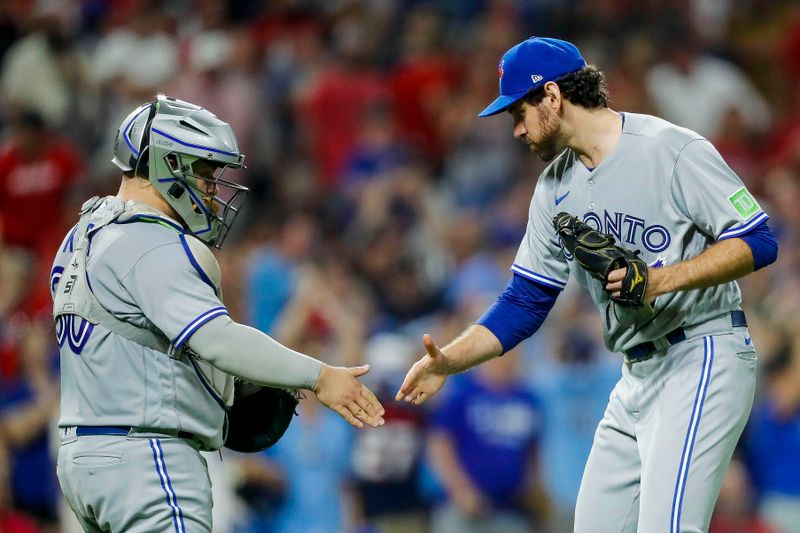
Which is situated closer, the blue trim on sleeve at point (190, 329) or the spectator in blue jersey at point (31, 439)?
the blue trim on sleeve at point (190, 329)

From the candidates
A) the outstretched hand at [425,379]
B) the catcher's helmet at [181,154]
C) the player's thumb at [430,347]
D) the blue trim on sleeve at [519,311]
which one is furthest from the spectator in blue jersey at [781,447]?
the catcher's helmet at [181,154]

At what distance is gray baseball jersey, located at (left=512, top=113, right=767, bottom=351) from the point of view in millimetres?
4484

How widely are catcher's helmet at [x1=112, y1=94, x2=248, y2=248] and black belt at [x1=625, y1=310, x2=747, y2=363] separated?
1598 millimetres

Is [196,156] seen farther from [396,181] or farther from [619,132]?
[396,181]

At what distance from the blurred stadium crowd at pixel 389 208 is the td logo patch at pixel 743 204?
12.5 feet

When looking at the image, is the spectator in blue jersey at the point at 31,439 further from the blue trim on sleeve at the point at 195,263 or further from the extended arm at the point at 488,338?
the blue trim on sleeve at the point at 195,263

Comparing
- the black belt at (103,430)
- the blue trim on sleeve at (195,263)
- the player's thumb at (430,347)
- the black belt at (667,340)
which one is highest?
the blue trim on sleeve at (195,263)

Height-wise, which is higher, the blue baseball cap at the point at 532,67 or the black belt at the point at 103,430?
the blue baseball cap at the point at 532,67

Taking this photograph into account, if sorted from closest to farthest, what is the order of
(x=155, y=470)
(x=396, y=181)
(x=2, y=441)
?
(x=155, y=470) → (x=2, y=441) → (x=396, y=181)

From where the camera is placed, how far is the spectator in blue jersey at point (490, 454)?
8.42 meters

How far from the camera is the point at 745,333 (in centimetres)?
468

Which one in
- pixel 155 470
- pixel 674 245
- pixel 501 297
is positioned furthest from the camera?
pixel 501 297

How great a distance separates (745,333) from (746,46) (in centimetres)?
740

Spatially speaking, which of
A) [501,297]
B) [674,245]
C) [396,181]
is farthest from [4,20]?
[674,245]
